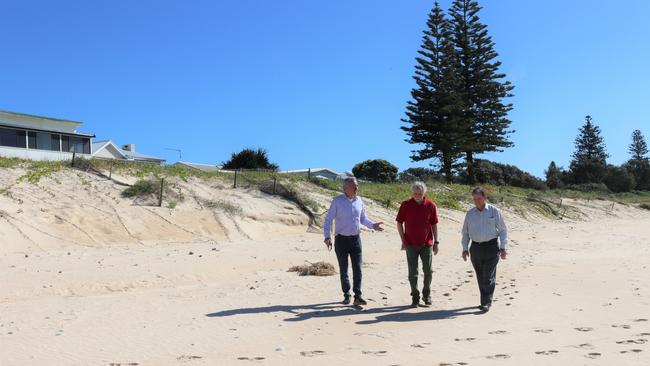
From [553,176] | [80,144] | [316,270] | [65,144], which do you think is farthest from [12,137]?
[553,176]

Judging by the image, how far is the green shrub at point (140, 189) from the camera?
13898 millimetres

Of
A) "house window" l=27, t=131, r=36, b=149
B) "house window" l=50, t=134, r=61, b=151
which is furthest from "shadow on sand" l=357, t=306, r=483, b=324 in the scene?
"house window" l=50, t=134, r=61, b=151

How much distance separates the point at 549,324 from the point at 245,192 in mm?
11391

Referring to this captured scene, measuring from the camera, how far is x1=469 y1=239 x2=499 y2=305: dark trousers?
6320mm

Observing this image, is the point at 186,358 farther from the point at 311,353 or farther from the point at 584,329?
the point at 584,329

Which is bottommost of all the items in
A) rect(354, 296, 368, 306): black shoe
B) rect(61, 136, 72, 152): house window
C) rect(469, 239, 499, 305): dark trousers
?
rect(354, 296, 368, 306): black shoe

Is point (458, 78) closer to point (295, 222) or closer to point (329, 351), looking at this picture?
point (295, 222)

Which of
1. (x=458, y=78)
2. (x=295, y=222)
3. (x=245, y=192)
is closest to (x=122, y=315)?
(x=295, y=222)

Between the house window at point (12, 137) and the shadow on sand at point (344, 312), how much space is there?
24085mm

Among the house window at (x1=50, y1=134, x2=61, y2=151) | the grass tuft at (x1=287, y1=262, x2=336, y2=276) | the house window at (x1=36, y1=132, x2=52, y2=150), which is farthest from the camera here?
the house window at (x1=50, y1=134, x2=61, y2=151)

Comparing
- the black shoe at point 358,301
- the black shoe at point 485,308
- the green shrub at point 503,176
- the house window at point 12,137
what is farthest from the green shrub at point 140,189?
the green shrub at point 503,176

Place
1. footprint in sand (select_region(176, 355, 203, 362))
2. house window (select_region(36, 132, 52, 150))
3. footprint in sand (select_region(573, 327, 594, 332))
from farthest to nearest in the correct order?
house window (select_region(36, 132, 52, 150))
footprint in sand (select_region(573, 327, 594, 332))
footprint in sand (select_region(176, 355, 203, 362))

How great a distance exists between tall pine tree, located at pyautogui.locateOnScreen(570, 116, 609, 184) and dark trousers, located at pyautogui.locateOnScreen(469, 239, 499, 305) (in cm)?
4685

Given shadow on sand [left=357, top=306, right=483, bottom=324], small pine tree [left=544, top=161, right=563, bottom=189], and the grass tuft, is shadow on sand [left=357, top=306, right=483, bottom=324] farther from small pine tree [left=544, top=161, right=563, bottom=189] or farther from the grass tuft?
small pine tree [left=544, top=161, right=563, bottom=189]
